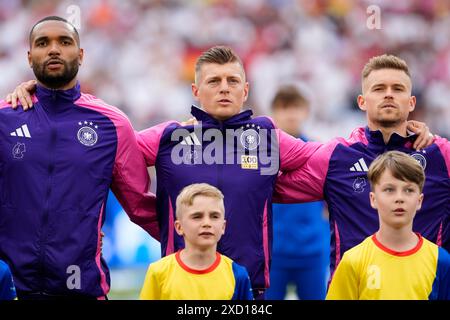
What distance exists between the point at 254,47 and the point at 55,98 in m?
8.61

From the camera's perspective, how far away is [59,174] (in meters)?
5.48

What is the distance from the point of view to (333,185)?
5727 millimetres

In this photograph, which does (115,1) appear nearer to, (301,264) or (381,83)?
(301,264)

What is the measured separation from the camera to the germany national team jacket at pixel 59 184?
5.39 metres

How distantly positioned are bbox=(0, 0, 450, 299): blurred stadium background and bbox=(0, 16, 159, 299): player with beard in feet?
24.7

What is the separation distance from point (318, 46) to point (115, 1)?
9.89 feet

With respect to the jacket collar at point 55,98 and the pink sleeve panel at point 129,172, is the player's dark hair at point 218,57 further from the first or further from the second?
the jacket collar at point 55,98

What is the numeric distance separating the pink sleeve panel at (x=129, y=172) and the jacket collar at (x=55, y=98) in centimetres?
6

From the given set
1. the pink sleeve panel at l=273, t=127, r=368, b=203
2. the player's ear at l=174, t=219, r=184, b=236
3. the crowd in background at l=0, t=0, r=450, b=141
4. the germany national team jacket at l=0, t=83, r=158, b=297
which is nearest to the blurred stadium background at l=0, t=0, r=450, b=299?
the crowd in background at l=0, t=0, r=450, b=141

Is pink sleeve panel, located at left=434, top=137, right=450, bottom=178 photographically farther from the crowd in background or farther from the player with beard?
the crowd in background

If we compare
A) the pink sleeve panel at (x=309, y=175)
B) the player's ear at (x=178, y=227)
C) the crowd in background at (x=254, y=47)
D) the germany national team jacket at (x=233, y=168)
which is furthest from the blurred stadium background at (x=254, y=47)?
the player's ear at (x=178, y=227)

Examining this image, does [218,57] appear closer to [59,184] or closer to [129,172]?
[129,172]
